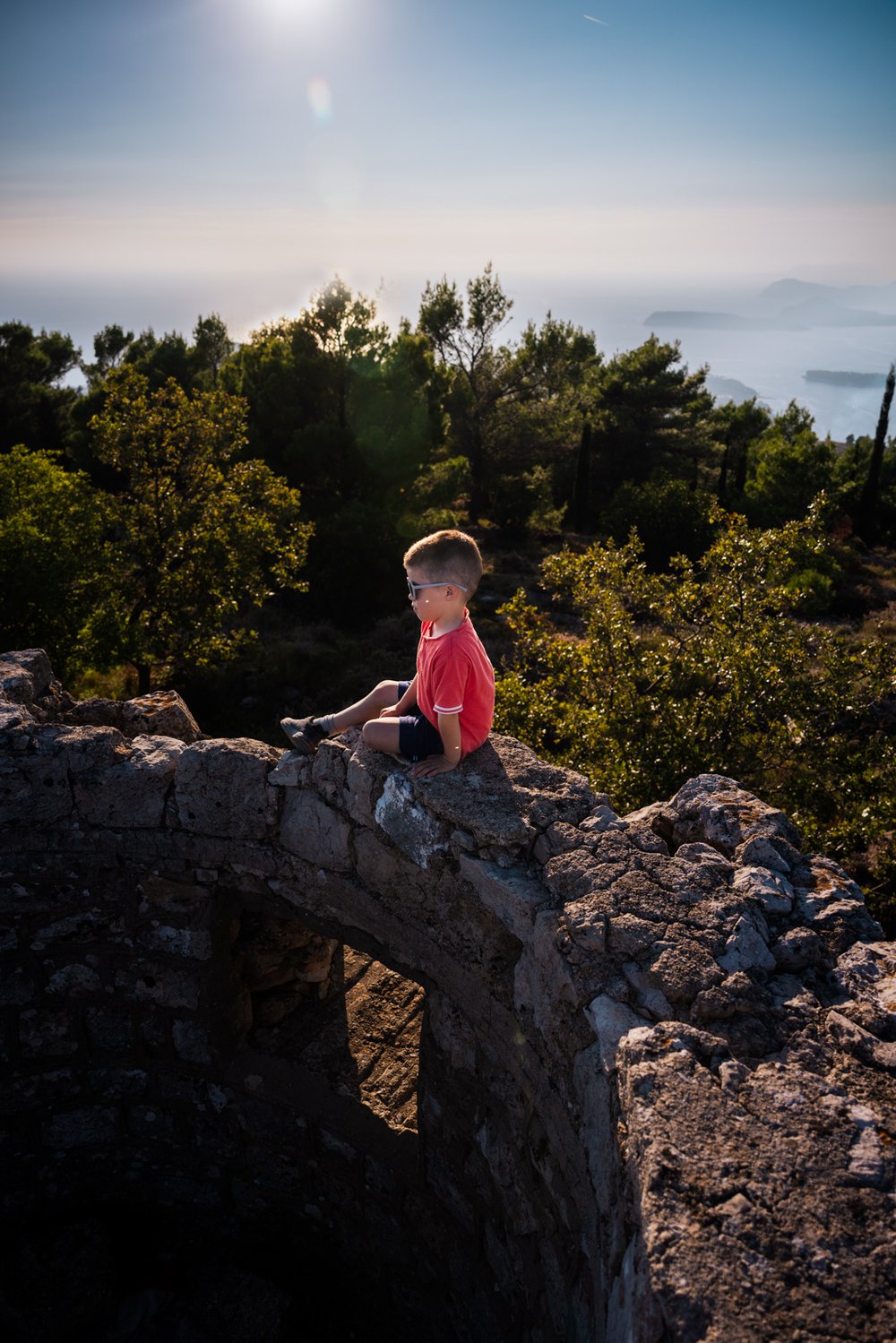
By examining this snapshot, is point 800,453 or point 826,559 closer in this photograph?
point 826,559

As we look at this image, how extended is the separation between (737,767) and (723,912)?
4608 millimetres

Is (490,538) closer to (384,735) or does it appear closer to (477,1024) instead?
(384,735)

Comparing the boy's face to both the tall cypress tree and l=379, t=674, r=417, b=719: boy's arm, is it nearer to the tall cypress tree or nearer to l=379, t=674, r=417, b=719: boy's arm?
l=379, t=674, r=417, b=719: boy's arm

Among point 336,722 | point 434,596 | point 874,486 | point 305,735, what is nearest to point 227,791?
point 305,735

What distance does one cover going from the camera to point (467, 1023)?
4.14m

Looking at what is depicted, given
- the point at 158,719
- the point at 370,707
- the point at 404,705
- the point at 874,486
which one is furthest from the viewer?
the point at 874,486

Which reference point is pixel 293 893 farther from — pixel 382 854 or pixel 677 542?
pixel 677 542

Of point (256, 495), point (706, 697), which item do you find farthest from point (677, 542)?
point (706, 697)

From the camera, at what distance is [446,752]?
4066 millimetres

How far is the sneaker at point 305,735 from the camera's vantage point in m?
4.56

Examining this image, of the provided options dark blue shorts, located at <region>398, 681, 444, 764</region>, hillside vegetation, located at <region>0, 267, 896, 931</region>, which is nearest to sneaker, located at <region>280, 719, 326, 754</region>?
dark blue shorts, located at <region>398, 681, 444, 764</region>

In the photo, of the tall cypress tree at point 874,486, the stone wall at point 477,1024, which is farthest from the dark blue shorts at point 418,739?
the tall cypress tree at point 874,486

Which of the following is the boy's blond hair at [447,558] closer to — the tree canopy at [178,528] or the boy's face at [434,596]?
the boy's face at [434,596]

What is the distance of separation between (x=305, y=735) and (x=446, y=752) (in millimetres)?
923
